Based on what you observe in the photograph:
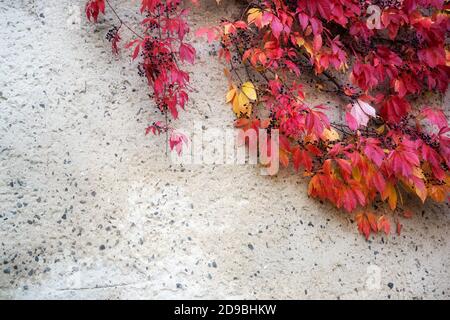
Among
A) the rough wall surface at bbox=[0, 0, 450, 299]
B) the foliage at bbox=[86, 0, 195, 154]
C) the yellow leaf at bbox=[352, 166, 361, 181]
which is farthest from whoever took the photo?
the yellow leaf at bbox=[352, 166, 361, 181]

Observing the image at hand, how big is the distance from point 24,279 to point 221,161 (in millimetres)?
1326

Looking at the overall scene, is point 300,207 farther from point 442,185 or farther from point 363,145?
point 442,185

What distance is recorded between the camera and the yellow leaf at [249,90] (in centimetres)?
264

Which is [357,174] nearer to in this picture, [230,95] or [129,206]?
[230,95]

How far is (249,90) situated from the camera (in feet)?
8.70

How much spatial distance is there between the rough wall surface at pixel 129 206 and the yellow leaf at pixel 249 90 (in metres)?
0.15

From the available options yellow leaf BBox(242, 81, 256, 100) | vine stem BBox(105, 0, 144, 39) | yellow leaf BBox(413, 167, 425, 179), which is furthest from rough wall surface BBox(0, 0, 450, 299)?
yellow leaf BBox(413, 167, 425, 179)

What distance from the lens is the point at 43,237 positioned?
237 centimetres

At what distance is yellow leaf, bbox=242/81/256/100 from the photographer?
2638 mm

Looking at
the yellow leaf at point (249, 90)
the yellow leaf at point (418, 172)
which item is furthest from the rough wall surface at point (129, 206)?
the yellow leaf at point (418, 172)

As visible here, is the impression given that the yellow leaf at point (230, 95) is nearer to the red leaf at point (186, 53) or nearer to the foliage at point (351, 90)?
the foliage at point (351, 90)

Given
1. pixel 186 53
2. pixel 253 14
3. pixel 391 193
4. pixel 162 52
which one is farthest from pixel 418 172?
pixel 162 52

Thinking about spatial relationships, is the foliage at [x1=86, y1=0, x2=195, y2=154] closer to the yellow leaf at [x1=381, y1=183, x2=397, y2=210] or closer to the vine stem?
the vine stem
